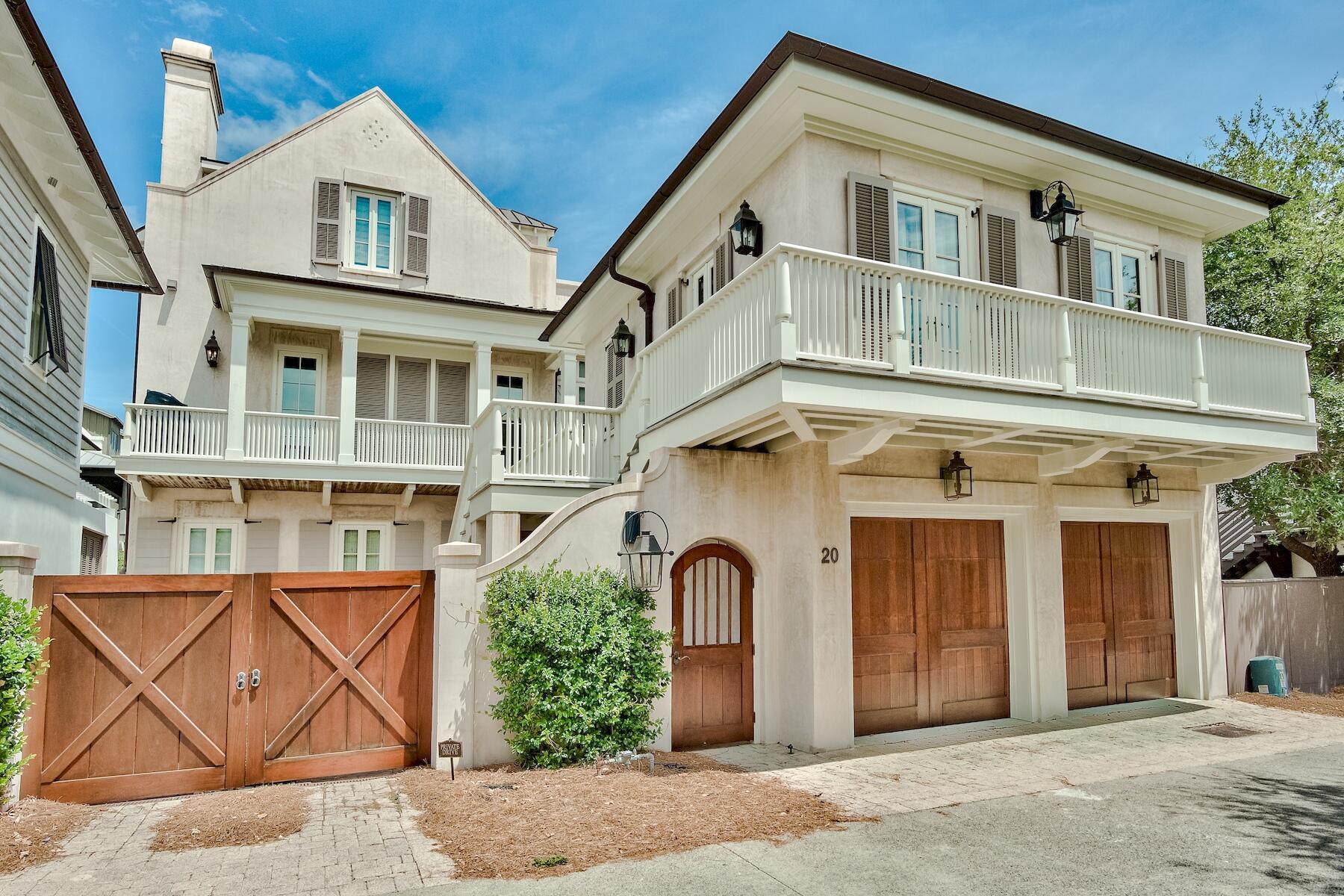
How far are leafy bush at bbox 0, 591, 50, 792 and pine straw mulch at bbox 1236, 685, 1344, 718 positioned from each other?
46.6ft

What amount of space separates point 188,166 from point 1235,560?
82.2ft

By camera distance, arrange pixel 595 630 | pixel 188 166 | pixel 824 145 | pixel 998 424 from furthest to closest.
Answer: pixel 188 166 < pixel 824 145 < pixel 998 424 < pixel 595 630

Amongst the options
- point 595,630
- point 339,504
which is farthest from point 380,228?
point 595,630

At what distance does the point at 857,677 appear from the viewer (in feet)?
31.1

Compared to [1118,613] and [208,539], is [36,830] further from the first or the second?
[1118,613]

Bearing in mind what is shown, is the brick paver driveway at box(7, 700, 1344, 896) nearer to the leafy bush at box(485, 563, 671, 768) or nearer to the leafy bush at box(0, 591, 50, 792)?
the leafy bush at box(0, 591, 50, 792)

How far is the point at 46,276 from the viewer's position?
10.2 m

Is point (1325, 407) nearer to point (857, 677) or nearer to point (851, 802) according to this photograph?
point (857, 677)

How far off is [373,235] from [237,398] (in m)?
5.91

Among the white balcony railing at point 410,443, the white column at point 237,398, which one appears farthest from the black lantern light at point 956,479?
the white column at point 237,398

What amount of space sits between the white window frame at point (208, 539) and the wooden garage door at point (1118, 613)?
14.8 meters

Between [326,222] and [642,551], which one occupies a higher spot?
[326,222]

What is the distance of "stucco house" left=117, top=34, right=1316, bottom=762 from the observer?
319 inches

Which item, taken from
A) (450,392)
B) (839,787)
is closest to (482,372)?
(450,392)
